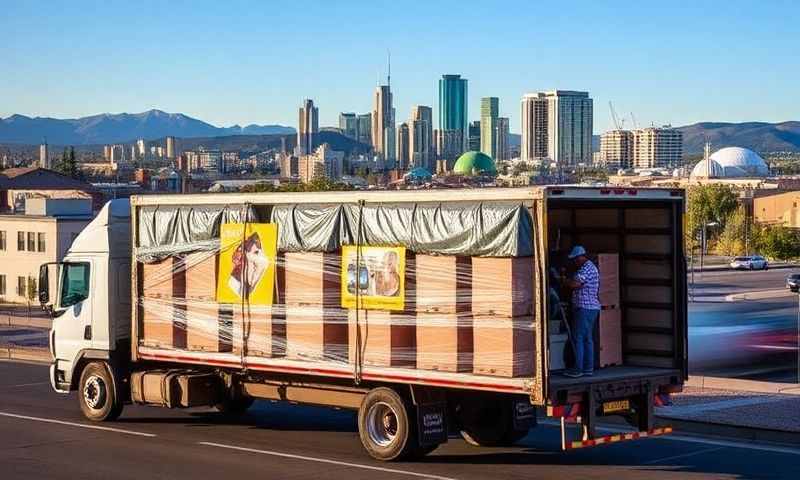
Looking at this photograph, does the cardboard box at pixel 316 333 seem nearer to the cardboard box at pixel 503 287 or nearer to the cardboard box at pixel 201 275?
the cardboard box at pixel 201 275

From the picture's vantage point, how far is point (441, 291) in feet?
52.5

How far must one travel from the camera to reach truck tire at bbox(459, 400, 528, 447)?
57.8 feet

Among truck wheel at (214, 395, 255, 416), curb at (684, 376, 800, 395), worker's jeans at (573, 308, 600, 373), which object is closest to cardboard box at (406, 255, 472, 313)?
worker's jeans at (573, 308, 600, 373)

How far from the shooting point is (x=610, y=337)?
1698cm

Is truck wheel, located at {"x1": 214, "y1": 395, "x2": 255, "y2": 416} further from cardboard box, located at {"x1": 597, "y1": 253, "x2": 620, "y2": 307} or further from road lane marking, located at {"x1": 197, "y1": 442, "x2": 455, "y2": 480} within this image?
cardboard box, located at {"x1": 597, "y1": 253, "x2": 620, "y2": 307}

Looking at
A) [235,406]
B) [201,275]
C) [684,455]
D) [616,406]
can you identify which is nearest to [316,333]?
[201,275]

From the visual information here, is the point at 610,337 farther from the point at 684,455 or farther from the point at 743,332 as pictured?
the point at 743,332

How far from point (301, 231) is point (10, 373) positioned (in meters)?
13.6

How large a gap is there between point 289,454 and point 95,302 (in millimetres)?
4612

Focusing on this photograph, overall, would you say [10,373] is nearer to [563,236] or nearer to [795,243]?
[563,236]

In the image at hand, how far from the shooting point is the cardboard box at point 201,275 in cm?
1873

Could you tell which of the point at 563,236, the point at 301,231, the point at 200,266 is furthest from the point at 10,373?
the point at 563,236

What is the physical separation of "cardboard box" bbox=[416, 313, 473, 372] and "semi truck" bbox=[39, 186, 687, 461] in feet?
0.08

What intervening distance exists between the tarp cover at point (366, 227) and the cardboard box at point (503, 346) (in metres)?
0.80
